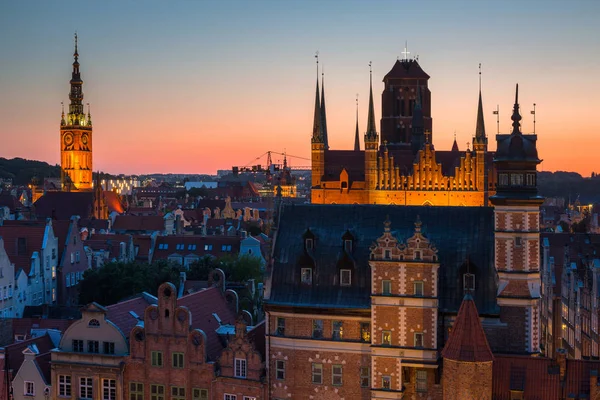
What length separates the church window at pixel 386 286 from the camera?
52688 mm

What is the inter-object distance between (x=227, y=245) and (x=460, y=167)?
34.1 metres

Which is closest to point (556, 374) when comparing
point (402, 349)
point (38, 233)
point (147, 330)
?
point (402, 349)

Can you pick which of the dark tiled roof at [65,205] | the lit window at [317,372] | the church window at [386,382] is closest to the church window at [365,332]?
the church window at [386,382]

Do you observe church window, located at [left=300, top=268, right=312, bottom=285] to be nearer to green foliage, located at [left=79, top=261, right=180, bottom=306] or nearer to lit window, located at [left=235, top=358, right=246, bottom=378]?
lit window, located at [left=235, top=358, right=246, bottom=378]

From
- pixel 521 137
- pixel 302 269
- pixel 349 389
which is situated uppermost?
pixel 521 137

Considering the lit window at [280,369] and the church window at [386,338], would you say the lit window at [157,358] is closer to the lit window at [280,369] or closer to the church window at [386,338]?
the lit window at [280,369]

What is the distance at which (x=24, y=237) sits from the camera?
325 feet

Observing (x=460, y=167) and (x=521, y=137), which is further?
(x=460, y=167)

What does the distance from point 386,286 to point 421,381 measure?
6118mm

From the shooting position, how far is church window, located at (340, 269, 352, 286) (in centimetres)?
5515

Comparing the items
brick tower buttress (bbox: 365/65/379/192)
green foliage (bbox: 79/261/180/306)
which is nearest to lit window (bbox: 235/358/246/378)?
green foliage (bbox: 79/261/180/306)

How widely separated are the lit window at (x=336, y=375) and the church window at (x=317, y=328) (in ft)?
6.81

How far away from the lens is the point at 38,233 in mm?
100062

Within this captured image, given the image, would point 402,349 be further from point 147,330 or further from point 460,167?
point 460,167
